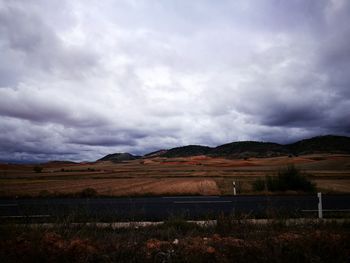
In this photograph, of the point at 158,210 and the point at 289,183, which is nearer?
the point at 158,210

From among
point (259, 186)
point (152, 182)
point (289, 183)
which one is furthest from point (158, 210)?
point (152, 182)

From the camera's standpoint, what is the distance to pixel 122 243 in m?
6.11

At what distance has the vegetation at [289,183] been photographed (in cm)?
2403

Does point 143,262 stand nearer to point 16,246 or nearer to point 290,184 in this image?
point 16,246

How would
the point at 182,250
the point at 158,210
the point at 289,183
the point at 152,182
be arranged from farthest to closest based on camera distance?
the point at 152,182, the point at 289,183, the point at 158,210, the point at 182,250

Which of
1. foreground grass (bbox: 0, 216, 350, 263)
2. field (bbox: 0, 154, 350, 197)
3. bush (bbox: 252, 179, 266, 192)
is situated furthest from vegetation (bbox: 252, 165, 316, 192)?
foreground grass (bbox: 0, 216, 350, 263)

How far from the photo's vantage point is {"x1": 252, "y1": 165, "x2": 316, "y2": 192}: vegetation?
78.8ft

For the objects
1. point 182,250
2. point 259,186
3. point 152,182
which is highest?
point 182,250

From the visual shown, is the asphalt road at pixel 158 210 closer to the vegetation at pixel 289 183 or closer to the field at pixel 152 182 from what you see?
the field at pixel 152 182

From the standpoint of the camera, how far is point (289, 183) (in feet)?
79.9

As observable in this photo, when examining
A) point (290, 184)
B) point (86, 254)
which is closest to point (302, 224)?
point (86, 254)

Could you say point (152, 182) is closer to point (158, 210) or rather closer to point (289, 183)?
point (289, 183)

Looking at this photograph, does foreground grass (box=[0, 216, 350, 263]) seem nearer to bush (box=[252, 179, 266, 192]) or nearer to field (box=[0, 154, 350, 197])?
field (box=[0, 154, 350, 197])

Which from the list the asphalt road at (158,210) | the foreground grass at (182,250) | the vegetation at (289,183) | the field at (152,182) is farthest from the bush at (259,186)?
the foreground grass at (182,250)
